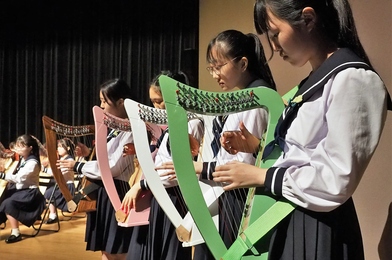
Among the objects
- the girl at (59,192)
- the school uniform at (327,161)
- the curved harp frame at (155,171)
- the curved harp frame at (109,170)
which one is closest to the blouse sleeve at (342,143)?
the school uniform at (327,161)

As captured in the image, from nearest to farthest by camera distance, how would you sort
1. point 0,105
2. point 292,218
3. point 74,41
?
point 292,218
point 74,41
point 0,105

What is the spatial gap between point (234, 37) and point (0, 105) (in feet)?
22.4

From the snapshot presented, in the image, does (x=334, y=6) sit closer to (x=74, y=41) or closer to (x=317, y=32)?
(x=317, y=32)

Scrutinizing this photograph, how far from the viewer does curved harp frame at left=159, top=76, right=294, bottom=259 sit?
1.04 metres

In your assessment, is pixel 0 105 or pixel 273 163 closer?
pixel 273 163

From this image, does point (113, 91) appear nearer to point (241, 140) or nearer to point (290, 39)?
point (241, 140)

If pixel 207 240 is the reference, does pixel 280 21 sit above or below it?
above

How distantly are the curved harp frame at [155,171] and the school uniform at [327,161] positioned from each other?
1.77 ft

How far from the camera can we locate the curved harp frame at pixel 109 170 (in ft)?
7.16

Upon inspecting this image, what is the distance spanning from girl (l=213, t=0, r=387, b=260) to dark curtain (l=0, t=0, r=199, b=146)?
15.1 ft

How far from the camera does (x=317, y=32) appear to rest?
1062mm

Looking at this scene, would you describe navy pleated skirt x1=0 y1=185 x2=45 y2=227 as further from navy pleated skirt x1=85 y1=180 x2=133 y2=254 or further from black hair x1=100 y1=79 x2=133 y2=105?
black hair x1=100 y1=79 x2=133 y2=105

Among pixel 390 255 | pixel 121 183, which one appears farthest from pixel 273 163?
pixel 121 183

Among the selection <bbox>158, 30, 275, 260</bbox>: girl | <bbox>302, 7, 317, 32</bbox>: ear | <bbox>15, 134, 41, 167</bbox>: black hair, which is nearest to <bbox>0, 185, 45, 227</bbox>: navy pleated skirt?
<bbox>15, 134, 41, 167</bbox>: black hair
